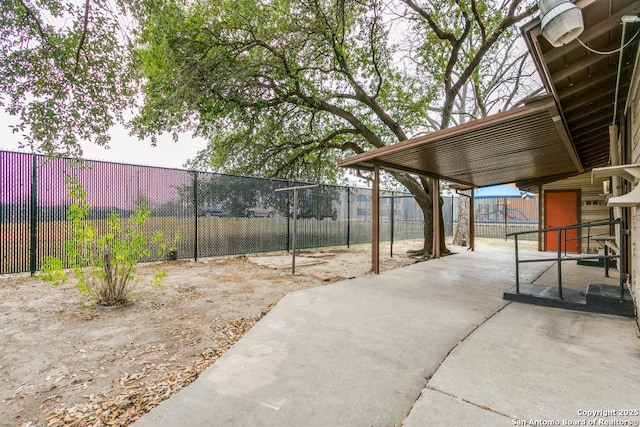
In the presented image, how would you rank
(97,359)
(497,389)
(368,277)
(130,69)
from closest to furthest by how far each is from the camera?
(497,389), (97,359), (130,69), (368,277)

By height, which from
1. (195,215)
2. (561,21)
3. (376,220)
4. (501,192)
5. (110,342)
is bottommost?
(110,342)

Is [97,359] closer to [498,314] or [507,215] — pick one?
[498,314]

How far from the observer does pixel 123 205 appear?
21.7 feet

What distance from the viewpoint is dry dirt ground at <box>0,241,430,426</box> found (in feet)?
6.37

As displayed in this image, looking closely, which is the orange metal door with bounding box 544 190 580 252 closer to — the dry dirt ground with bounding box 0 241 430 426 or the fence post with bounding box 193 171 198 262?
the dry dirt ground with bounding box 0 241 430 426

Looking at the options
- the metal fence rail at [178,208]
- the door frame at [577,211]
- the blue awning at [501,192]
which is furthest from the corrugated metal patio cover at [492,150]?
the blue awning at [501,192]

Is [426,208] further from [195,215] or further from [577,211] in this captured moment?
[195,215]

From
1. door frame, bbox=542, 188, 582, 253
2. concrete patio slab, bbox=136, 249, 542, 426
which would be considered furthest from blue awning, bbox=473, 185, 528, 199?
concrete patio slab, bbox=136, 249, 542, 426

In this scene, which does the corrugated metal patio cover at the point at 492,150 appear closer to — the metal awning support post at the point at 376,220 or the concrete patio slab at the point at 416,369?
the metal awning support post at the point at 376,220

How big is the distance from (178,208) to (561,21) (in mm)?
7368

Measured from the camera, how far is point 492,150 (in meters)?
5.23

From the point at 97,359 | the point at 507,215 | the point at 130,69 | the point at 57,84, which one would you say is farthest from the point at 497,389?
the point at 507,215

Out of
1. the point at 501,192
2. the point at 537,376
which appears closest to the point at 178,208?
the point at 537,376

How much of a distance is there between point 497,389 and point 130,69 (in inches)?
257
